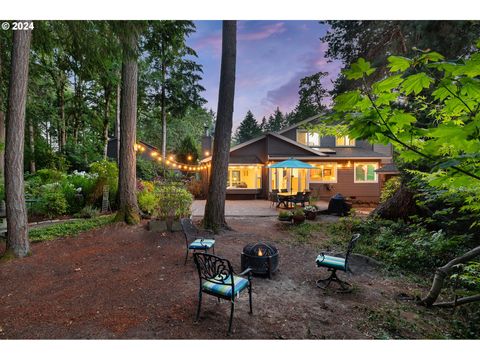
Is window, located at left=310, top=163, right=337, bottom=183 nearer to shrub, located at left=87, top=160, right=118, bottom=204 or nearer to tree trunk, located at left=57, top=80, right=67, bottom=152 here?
shrub, located at left=87, top=160, right=118, bottom=204

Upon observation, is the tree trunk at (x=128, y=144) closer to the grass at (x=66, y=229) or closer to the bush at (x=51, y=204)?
the grass at (x=66, y=229)

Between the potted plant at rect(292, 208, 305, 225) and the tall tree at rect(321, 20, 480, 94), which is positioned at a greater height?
the tall tree at rect(321, 20, 480, 94)

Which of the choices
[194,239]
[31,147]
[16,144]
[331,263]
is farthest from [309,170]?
[31,147]

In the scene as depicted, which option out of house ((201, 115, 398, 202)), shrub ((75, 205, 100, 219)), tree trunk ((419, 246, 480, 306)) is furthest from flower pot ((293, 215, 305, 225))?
shrub ((75, 205, 100, 219))

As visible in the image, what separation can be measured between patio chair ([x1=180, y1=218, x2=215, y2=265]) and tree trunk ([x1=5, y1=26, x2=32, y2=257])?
10.4 feet

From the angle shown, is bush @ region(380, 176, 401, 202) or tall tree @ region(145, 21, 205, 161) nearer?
bush @ region(380, 176, 401, 202)

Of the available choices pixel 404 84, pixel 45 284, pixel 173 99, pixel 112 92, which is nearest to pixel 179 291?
pixel 45 284

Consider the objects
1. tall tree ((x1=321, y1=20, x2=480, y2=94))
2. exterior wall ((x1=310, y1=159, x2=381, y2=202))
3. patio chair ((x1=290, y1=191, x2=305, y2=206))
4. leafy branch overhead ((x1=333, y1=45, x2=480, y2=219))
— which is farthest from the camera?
exterior wall ((x1=310, y1=159, x2=381, y2=202))

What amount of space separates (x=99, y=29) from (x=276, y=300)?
20.4 feet

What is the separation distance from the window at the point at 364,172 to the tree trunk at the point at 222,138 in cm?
1132

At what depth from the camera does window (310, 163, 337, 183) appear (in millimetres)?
15156

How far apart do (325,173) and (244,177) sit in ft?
17.8
